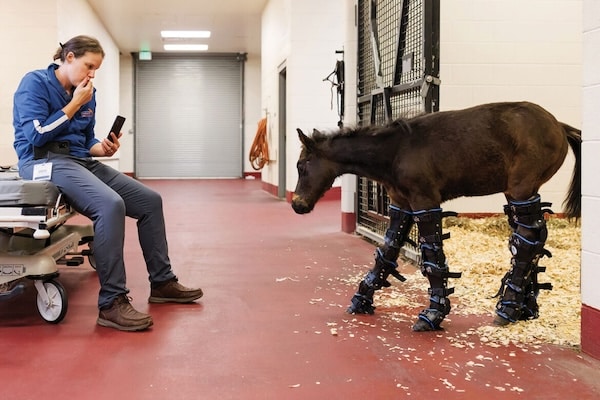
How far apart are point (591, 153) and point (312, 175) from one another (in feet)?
3.74

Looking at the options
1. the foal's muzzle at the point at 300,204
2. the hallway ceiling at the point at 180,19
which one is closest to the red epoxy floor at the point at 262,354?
the foal's muzzle at the point at 300,204

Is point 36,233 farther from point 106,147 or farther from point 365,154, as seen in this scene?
point 365,154

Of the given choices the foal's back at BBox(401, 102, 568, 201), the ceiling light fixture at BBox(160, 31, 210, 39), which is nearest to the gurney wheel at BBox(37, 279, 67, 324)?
the foal's back at BBox(401, 102, 568, 201)

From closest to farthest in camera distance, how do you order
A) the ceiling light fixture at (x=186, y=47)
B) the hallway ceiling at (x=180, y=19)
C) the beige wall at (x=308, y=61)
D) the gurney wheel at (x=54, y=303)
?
the gurney wheel at (x=54, y=303)
the beige wall at (x=308, y=61)
the hallway ceiling at (x=180, y=19)
the ceiling light fixture at (x=186, y=47)

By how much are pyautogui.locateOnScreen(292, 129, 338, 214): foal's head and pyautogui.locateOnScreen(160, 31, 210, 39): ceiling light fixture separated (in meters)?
12.7

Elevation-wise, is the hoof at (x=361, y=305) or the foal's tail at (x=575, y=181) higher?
the foal's tail at (x=575, y=181)

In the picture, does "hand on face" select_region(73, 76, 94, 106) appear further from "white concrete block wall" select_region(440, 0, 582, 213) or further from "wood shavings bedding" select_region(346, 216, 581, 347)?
"white concrete block wall" select_region(440, 0, 582, 213)

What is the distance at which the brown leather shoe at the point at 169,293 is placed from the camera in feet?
10.3

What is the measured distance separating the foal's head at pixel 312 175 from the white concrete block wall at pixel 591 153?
1.04 metres

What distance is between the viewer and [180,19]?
43.7 ft

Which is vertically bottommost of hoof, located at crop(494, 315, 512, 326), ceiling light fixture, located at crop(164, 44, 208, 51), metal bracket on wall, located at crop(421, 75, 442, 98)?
hoof, located at crop(494, 315, 512, 326)

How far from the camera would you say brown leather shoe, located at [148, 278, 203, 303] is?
3.14 metres

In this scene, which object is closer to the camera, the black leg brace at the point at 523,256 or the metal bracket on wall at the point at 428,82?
the black leg brace at the point at 523,256

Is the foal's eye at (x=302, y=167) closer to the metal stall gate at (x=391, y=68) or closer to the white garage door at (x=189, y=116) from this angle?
the metal stall gate at (x=391, y=68)
